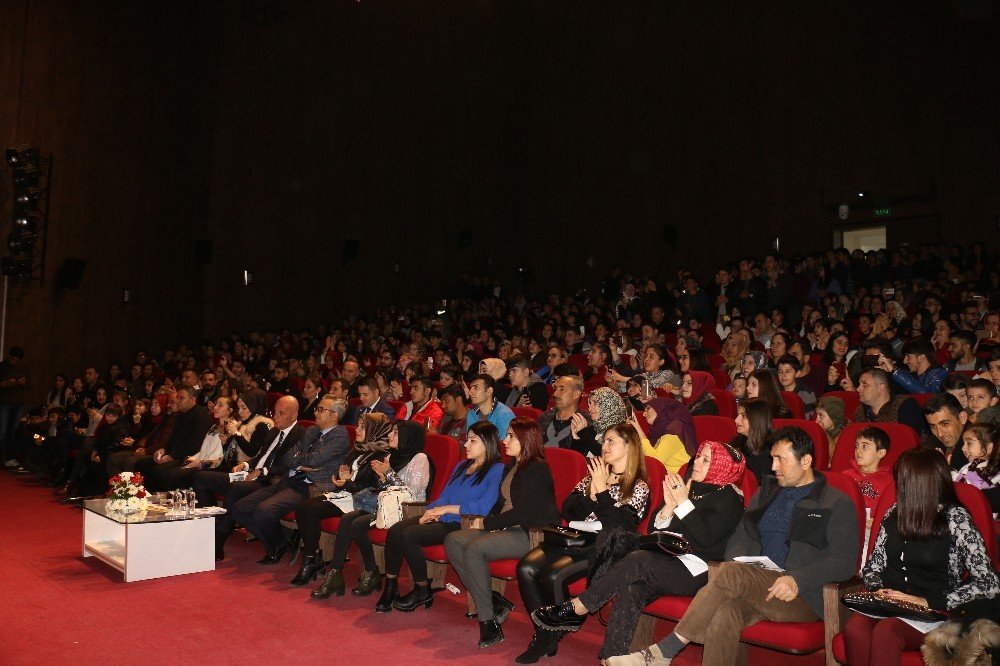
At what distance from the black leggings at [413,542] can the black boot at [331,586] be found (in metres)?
0.36

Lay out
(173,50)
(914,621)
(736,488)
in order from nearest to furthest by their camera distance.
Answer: (914,621), (736,488), (173,50)

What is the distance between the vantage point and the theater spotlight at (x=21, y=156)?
10.6 meters

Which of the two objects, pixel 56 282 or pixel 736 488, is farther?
pixel 56 282

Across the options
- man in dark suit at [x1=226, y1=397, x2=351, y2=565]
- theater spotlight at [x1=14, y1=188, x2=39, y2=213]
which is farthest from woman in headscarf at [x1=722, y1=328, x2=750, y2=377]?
theater spotlight at [x1=14, y1=188, x2=39, y2=213]

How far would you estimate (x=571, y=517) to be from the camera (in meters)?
3.91

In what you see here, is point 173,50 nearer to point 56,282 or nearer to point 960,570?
point 56,282

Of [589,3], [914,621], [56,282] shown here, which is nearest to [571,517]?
[914,621]

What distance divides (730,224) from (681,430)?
31.8 feet

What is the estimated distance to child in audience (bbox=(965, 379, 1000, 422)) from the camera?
4.04 m

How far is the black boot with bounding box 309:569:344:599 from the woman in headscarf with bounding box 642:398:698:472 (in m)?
1.85

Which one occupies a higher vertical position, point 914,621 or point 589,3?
point 589,3

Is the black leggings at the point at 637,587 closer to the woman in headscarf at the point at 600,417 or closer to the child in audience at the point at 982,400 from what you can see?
the woman in headscarf at the point at 600,417

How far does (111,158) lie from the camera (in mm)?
12031

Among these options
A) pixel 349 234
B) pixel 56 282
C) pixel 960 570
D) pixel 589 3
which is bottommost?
pixel 960 570
